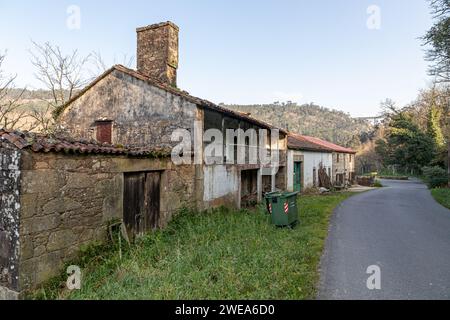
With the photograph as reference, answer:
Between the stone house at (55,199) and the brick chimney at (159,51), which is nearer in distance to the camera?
the stone house at (55,199)

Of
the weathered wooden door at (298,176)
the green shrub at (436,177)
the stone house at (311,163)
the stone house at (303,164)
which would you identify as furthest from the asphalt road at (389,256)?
the green shrub at (436,177)

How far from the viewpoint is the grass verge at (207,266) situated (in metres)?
4.50

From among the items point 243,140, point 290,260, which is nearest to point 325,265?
point 290,260

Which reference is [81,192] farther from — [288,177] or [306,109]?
[306,109]

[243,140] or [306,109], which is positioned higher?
[306,109]

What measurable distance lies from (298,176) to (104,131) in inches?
521

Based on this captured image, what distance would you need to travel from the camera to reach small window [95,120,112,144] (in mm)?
10812

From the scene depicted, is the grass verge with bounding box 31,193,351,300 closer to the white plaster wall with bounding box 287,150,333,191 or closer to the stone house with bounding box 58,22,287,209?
the stone house with bounding box 58,22,287,209

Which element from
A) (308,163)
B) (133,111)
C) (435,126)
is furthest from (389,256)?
(435,126)

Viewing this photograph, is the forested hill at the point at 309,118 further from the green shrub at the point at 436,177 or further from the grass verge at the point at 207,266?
the grass verge at the point at 207,266

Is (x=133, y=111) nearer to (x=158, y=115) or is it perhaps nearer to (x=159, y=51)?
(x=158, y=115)

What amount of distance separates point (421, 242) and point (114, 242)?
25.0 ft

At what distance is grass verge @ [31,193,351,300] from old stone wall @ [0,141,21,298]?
1.73 ft

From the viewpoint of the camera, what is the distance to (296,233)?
25.5 ft
